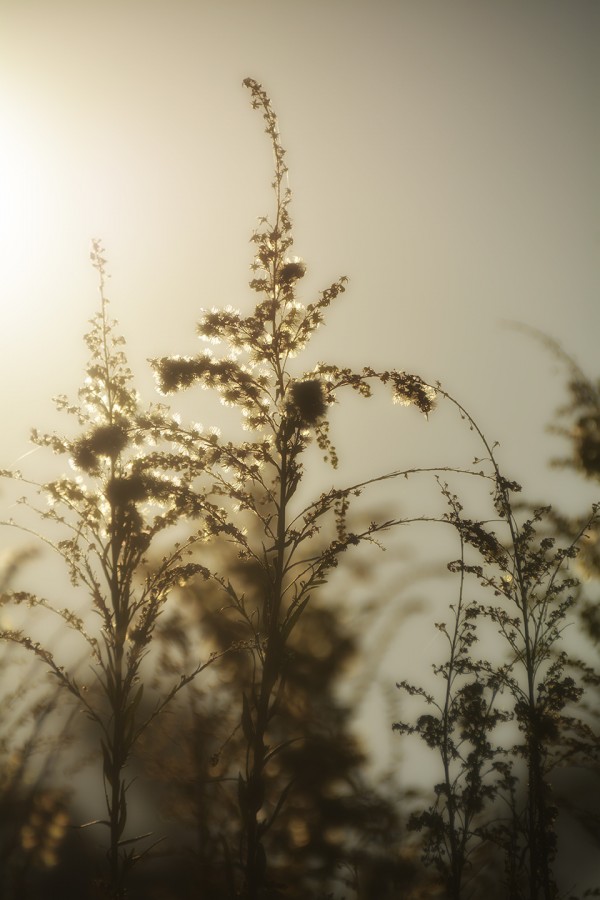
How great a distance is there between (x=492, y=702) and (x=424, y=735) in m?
0.82

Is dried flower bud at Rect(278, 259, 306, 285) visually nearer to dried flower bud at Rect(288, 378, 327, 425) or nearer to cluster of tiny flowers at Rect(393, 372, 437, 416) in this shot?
dried flower bud at Rect(288, 378, 327, 425)

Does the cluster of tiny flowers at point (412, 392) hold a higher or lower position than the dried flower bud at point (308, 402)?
higher

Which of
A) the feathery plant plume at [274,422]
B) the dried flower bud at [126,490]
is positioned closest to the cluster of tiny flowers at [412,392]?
the feathery plant plume at [274,422]

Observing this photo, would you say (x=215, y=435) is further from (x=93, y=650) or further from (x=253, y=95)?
(x=253, y=95)

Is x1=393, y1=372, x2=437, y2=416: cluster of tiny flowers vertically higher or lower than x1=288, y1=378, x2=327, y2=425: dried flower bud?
higher

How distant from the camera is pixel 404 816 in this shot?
37.9 ft

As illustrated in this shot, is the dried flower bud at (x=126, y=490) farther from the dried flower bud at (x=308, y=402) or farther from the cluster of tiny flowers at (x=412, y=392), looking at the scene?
the cluster of tiny flowers at (x=412, y=392)

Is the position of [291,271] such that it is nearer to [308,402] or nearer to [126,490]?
[308,402]

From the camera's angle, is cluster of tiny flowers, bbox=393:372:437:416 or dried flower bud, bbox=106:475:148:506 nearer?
cluster of tiny flowers, bbox=393:372:437:416

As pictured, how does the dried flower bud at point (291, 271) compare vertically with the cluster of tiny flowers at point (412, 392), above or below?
above

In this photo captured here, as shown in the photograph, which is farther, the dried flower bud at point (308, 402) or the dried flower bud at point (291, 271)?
the dried flower bud at point (291, 271)

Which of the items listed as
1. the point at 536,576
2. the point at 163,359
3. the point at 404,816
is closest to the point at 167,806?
the point at 404,816

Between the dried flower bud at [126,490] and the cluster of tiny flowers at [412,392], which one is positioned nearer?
the cluster of tiny flowers at [412,392]

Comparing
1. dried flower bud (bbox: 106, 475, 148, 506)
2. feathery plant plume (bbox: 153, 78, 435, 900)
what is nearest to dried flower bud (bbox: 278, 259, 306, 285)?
feathery plant plume (bbox: 153, 78, 435, 900)
